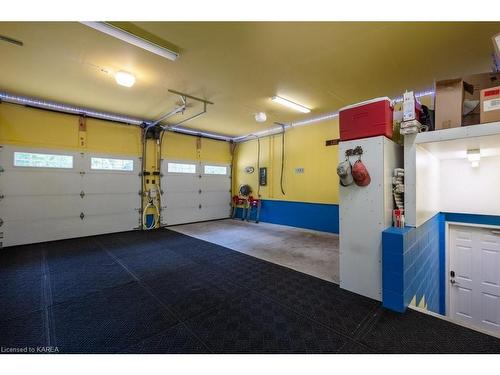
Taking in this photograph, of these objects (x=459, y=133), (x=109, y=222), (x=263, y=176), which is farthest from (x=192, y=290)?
(x=263, y=176)

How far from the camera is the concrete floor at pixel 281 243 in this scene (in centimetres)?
332

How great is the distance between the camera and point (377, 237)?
2.22 m

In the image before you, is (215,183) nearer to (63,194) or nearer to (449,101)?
(63,194)

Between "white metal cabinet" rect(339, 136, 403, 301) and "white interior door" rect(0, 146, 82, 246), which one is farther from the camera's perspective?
"white interior door" rect(0, 146, 82, 246)

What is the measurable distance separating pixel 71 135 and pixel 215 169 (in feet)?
13.1

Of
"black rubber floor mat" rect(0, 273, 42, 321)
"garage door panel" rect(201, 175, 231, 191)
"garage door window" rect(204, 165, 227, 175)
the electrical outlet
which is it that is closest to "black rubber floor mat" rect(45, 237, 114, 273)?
"black rubber floor mat" rect(0, 273, 42, 321)

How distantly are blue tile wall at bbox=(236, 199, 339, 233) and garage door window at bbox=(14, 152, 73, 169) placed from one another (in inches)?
207

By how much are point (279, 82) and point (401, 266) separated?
3.11 metres

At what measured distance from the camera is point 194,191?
7031mm

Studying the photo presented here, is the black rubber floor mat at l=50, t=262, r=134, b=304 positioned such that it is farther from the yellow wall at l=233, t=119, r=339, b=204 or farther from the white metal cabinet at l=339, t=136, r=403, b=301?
the yellow wall at l=233, t=119, r=339, b=204

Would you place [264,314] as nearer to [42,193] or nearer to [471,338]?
[471,338]

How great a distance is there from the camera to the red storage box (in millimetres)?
2230

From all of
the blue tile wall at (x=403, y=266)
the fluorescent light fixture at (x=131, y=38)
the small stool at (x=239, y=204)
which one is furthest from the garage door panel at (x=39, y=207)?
the blue tile wall at (x=403, y=266)

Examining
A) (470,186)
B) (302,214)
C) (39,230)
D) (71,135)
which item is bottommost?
(39,230)
